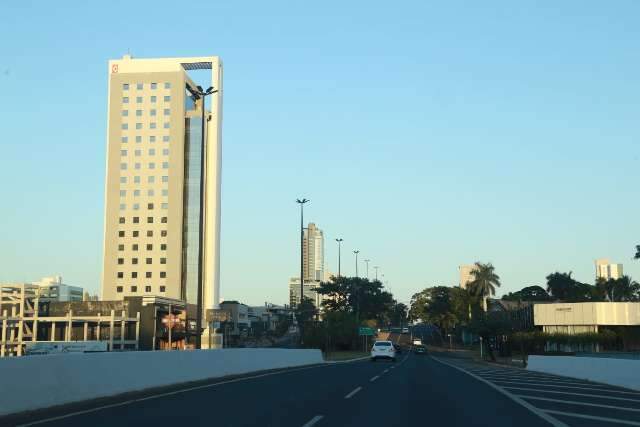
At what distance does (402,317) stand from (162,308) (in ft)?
368

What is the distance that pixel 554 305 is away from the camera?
7894 cm

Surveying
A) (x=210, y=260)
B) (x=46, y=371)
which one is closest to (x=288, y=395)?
(x=46, y=371)

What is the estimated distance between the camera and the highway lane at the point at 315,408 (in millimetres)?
11844

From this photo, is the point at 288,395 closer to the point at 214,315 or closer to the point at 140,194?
the point at 214,315

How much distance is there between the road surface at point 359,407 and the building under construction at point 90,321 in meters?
71.9

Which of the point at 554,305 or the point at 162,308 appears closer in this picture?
the point at 554,305

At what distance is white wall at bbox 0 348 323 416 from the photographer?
13.2m

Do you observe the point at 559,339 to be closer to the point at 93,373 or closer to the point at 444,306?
the point at 93,373

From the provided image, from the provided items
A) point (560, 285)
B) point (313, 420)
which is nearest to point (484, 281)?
point (560, 285)

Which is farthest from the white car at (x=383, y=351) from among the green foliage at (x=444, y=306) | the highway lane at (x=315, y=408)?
the green foliage at (x=444, y=306)

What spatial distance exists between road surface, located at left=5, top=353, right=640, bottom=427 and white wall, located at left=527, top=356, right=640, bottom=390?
6.75ft

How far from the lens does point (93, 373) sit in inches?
640

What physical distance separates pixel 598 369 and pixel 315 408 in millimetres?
16317

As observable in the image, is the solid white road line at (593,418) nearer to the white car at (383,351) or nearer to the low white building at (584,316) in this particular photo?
the white car at (383,351)
